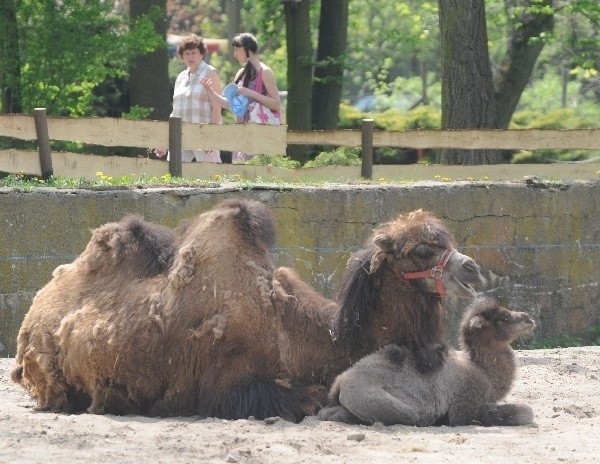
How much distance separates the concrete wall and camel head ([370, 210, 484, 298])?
12.3 feet

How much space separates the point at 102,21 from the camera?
17.7 m

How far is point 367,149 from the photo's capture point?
1342 cm

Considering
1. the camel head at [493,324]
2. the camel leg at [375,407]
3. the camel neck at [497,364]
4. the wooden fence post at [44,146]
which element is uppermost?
the wooden fence post at [44,146]

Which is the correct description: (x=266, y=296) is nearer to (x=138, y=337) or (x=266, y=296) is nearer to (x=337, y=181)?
(x=138, y=337)

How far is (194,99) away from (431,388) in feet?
24.3

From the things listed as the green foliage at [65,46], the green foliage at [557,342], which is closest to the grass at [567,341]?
the green foliage at [557,342]

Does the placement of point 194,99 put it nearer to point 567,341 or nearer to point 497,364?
point 567,341

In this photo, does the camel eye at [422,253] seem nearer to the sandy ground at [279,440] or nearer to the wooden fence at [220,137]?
the sandy ground at [279,440]

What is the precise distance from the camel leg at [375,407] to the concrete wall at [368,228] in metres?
4.17

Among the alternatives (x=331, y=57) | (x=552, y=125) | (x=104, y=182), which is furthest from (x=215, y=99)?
(x=552, y=125)

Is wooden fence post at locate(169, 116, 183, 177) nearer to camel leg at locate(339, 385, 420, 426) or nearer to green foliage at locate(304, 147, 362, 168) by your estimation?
green foliage at locate(304, 147, 362, 168)

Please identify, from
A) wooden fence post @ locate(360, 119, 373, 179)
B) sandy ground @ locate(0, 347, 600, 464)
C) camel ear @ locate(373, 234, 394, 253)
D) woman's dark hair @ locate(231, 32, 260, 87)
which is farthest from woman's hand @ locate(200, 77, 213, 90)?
camel ear @ locate(373, 234, 394, 253)

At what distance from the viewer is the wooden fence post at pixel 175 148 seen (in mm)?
12503

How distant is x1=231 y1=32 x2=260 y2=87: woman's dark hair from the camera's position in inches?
562
